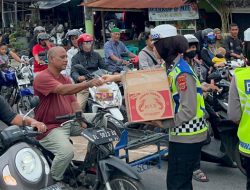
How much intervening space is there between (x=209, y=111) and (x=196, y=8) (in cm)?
1003

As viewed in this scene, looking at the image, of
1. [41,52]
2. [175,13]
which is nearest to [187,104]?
[41,52]

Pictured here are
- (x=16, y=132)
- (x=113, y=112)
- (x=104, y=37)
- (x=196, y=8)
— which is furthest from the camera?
(x=104, y=37)

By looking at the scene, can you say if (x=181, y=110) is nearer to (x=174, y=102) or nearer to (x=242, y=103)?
(x=174, y=102)

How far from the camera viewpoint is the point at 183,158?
12.8 feet

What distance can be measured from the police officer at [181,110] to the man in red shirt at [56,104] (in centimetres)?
128

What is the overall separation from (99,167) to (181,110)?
3.87 ft

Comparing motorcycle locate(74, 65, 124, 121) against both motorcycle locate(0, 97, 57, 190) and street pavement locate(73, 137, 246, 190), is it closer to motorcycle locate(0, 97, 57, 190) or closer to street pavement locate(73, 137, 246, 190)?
street pavement locate(73, 137, 246, 190)

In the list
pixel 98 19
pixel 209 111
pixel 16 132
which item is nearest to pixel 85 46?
pixel 209 111

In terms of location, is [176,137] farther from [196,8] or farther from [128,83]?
[196,8]

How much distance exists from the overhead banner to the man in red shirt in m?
10.8

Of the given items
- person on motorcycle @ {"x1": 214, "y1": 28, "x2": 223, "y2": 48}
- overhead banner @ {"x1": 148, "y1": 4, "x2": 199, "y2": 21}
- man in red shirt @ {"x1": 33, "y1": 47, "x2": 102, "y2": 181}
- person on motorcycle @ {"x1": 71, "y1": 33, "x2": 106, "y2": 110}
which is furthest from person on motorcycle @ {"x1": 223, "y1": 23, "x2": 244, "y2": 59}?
man in red shirt @ {"x1": 33, "y1": 47, "x2": 102, "y2": 181}

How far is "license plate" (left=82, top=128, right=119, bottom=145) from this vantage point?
473cm

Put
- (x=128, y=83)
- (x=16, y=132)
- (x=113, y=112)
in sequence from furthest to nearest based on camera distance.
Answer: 1. (x=113, y=112)
2. (x=16, y=132)
3. (x=128, y=83)

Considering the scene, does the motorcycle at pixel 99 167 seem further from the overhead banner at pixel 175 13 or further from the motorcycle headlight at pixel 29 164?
the overhead banner at pixel 175 13
